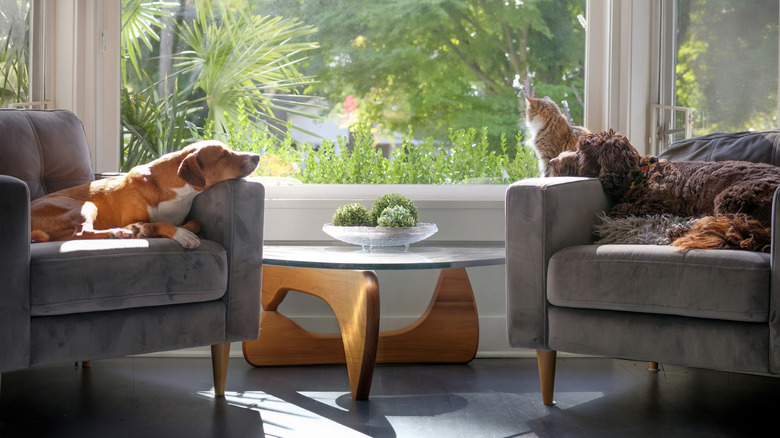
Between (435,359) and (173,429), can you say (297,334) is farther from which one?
(173,429)

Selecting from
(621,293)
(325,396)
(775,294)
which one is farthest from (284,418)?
(775,294)

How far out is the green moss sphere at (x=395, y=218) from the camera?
2498 millimetres

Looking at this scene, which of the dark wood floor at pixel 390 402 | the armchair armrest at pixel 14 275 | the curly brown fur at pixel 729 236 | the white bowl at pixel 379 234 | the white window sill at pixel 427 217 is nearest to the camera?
the armchair armrest at pixel 14 275

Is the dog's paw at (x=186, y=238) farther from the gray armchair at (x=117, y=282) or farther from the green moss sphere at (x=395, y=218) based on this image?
the green moss sphere at (x=395, y=218)

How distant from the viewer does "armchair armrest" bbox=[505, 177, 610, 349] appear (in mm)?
2123

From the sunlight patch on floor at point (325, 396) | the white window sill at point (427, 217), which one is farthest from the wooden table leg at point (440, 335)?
the sunlight patch on floor at point (325, 396)

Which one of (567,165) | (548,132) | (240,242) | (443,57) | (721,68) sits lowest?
(240,242)

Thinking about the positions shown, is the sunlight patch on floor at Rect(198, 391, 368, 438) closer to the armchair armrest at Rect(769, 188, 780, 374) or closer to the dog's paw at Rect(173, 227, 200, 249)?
the dog's paw at Rect(173, 227, 200, 249)

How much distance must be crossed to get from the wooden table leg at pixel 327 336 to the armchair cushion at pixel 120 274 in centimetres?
40

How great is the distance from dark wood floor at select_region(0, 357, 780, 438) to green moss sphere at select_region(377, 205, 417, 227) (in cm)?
52

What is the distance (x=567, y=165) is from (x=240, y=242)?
1040 millimetres

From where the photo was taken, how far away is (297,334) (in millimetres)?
2738

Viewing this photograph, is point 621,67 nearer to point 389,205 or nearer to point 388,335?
point 389,205

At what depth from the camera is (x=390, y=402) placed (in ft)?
7.53
